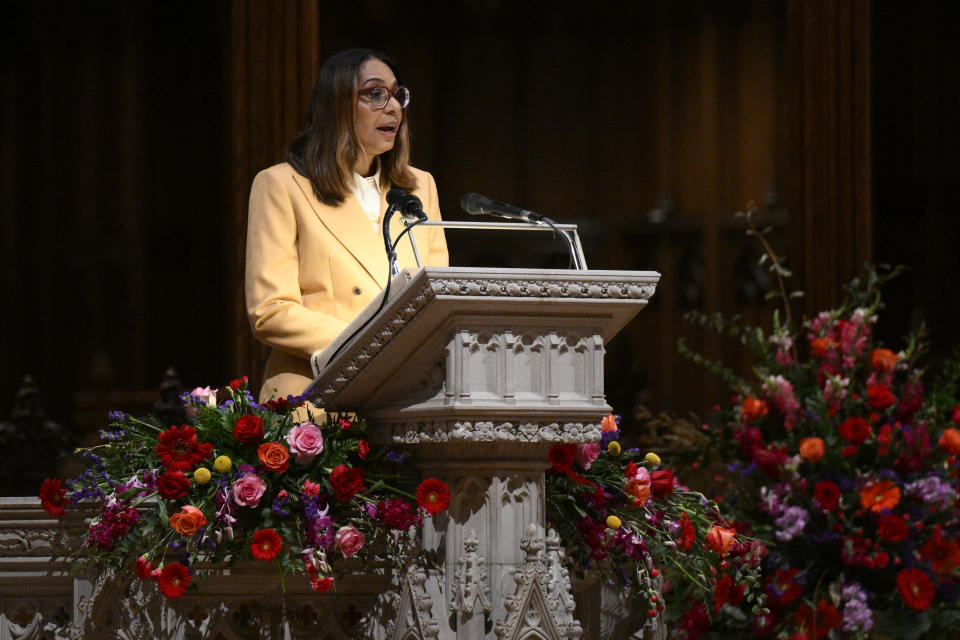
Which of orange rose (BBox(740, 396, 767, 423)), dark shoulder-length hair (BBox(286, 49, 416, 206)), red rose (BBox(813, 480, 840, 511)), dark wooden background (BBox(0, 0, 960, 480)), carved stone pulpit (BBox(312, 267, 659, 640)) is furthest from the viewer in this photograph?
dark wooden background (BBox(0, 0, 960, 480))

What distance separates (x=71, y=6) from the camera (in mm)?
6688

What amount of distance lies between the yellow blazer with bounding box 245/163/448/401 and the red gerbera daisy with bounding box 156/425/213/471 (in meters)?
0.32

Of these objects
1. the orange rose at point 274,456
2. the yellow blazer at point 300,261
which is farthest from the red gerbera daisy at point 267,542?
the yellow blazer at point 300,261

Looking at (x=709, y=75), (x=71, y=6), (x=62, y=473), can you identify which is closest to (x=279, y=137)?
(x=62, y=473)

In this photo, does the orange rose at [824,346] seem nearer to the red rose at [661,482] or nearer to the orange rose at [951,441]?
the orange rose at [951,441]

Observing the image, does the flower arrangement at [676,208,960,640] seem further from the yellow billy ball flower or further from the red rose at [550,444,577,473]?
the yellow billy ball flower

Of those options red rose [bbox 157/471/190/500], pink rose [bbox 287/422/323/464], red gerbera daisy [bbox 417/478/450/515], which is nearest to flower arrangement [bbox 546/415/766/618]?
red gerbera daisy [bbox 417/478/450/515]

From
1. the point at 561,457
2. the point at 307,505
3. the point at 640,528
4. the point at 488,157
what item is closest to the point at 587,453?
the point at 561,457

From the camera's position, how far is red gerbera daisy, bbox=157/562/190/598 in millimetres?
2496

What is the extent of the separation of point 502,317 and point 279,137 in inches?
124

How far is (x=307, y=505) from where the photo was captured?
8.34ft

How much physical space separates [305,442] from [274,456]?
2.2 inches

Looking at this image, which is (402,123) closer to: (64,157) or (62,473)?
(62,473)

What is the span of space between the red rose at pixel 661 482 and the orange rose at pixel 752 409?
93cm
